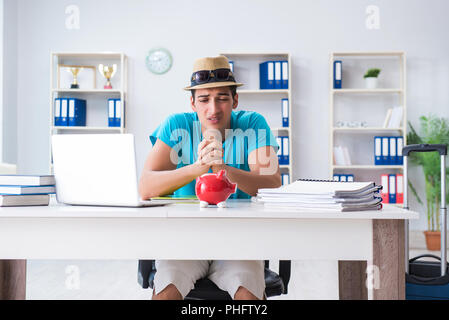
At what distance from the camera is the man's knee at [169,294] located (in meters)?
1.25

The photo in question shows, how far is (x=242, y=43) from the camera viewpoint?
4477 millimetres

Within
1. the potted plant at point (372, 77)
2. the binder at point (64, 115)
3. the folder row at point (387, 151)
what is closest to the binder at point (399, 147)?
the folder row at point (387, 151)

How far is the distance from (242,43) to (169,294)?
359cm

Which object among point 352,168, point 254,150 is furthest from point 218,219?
point 352,168

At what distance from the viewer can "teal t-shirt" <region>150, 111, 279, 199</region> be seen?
1851mm

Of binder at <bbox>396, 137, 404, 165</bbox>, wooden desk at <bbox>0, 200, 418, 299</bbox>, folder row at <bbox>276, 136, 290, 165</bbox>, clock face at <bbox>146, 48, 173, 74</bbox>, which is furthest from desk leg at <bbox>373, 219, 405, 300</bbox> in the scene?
clock face at <bbox>146, 48, 173, 74</bbox>

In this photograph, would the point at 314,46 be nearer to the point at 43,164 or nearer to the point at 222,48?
the point at 222,48

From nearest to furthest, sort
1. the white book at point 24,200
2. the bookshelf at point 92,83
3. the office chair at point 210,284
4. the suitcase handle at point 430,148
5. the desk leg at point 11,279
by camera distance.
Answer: the white book at point 24,200, the office chair at point 210,284, the desk leg at point 11,279, the suitcase handle at point 430,148, the bookshelf at point 92,83

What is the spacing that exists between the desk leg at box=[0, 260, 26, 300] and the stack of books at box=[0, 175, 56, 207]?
0.56 metres

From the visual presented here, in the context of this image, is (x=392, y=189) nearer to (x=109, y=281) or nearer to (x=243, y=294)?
(x=109, y=281)

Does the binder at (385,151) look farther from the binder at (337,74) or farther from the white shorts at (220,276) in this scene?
the white shorts at (220,276)

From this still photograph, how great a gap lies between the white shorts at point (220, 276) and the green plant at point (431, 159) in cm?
338

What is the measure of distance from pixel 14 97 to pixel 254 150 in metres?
3.46
